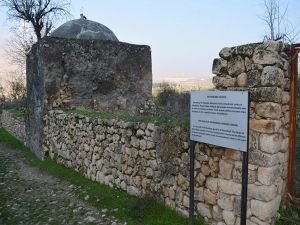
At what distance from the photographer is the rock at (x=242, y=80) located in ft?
12.9

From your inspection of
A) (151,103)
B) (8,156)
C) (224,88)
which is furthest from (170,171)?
(8,156)

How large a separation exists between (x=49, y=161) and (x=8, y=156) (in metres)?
2.26

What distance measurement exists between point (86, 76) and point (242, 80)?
689cm

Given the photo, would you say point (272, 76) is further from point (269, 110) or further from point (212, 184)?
point (212, 184)

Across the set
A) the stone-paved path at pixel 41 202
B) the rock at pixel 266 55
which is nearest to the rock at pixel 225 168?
the rock at pixel 266 55

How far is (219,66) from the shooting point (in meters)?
4.25

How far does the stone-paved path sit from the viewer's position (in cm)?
523

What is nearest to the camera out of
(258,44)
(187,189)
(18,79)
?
(258,44)

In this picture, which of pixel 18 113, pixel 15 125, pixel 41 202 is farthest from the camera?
pixel 18 113

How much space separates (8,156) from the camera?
10.9 meters

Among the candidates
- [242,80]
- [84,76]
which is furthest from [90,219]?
[84,76]

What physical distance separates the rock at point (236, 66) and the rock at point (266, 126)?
633 mm

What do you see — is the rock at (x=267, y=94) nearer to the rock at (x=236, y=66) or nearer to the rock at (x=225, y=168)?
the rock at (x=236, y=66)

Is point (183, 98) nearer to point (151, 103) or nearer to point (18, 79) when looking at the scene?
A: point (151, 103)
